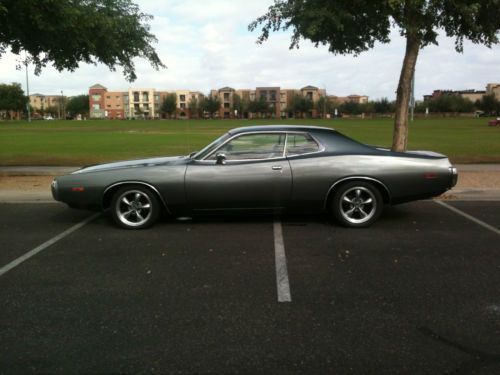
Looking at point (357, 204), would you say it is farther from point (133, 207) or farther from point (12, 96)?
point (12, 96)

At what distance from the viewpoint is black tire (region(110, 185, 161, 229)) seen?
6.31m

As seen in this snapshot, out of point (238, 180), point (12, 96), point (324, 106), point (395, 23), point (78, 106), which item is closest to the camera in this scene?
point (238, 180)

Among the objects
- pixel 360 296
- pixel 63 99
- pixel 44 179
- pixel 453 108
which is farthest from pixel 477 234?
pixel 63 99

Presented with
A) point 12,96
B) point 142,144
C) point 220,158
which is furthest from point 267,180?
point 12,96

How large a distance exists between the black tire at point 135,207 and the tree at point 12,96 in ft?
403

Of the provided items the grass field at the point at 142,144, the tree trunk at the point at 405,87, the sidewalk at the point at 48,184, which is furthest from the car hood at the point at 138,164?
the grass field at the point at 142,144

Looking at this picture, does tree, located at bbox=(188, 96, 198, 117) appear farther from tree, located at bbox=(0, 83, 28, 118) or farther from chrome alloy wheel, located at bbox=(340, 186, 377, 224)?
chrome alloy wheel, located at bbox=(340, 186, 377, 224)

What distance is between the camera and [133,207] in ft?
20.9

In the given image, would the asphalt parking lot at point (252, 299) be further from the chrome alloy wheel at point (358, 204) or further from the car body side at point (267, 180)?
the car body side at point (267, 180)

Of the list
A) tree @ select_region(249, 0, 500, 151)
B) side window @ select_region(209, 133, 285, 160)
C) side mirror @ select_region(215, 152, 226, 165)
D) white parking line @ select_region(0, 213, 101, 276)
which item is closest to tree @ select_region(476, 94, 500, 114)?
tree @ select_region(249, 0, 500, 151)

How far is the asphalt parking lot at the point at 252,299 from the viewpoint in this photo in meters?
3.03

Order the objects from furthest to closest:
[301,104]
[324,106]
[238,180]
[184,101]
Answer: [184,101]
[301,104]
[324,106]
[238,180]

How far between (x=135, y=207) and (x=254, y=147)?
5.53 ft

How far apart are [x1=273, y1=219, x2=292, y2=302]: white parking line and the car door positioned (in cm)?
51
